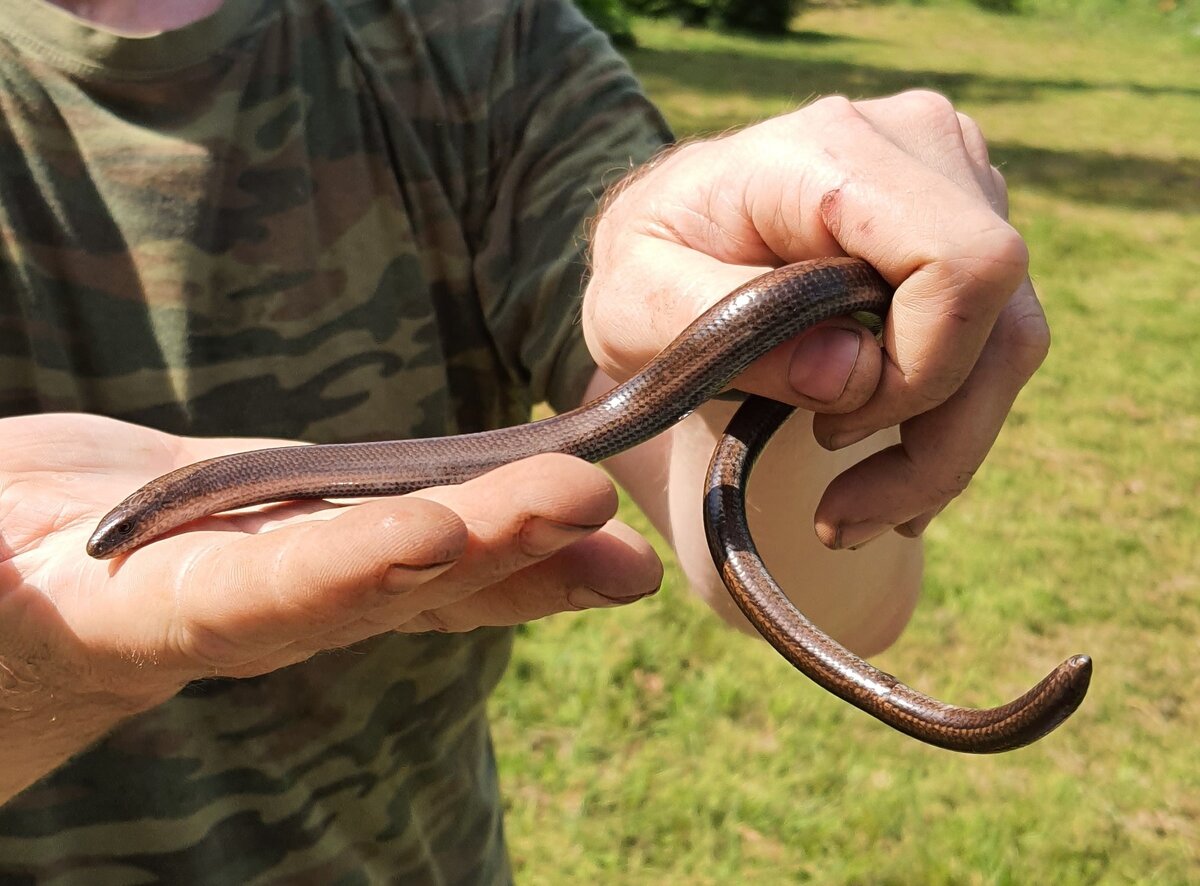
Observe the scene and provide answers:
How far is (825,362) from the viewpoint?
163 cm

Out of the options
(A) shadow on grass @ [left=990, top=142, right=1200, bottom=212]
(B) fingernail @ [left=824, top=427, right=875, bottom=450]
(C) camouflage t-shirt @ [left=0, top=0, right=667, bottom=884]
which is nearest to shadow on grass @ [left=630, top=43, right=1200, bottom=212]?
(A) shadow on grass @ [left=990, top=142, right=1200, bottom=212]

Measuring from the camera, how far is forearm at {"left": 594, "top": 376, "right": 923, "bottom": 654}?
2.14 meters

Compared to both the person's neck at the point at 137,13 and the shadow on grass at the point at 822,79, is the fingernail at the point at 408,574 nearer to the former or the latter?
the person's neck at the point at 137,13

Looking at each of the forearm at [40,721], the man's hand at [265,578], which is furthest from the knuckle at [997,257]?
the forearm at [40,721]

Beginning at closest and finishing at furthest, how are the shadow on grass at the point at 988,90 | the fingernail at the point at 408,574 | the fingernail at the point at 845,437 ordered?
1. the fingernail at the point at 408,574
2. the fingernail at the point at 845,437
3. the shadow on grass at the point at 988,90

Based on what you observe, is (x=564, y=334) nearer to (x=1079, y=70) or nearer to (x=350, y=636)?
(x=350, y=636)

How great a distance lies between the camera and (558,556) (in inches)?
60.2

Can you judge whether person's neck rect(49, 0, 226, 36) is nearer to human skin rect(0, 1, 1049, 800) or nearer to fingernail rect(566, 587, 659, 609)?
human skin rect(0, 1, 1049, 800)

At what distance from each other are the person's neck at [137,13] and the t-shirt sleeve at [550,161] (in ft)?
1.97

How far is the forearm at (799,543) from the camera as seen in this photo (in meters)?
2.14

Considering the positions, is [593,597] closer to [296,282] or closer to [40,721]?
[40,721]

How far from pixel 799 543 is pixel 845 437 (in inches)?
20.1

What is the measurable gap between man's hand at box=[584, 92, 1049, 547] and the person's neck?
98cm

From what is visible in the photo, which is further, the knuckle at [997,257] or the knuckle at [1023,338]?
the knuckle at [1023,338]
